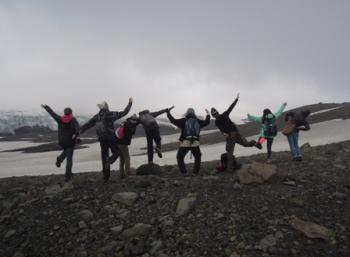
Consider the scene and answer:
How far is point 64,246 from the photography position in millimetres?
7609

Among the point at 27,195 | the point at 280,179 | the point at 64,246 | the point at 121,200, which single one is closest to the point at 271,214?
the point at 280,179

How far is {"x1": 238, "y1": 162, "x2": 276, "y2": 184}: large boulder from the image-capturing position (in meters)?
9.66

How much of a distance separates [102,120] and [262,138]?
6.82 m

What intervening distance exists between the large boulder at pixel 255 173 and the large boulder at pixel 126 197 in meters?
3.41

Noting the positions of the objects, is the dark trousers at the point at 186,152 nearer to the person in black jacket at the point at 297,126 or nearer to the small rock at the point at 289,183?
the small rock at the point at 289,183

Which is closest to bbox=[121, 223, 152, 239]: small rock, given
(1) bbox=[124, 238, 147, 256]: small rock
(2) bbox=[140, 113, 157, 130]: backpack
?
(1) bbox=[124, 238, 147, 256]: small rock

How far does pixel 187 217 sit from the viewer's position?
314 inches

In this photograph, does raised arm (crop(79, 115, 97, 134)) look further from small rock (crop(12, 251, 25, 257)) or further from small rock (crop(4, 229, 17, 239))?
small rock (crop(12, 251, 25, 257))

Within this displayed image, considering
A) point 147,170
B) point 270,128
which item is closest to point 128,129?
point 147,170

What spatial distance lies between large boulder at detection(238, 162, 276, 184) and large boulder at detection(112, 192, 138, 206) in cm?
341

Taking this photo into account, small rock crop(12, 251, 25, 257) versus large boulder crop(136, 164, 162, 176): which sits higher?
large boulder crop(136, 164, 162, 176)

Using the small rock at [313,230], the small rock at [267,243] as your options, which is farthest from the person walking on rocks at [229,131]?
the small rock at [267,243]

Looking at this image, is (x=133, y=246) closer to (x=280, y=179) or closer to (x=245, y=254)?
(x=245, y=254)

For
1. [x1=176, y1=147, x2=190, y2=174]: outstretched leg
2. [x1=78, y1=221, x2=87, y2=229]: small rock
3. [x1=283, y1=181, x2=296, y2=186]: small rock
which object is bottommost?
[x1=78, y1=221, x2=87, y2=229]: small rock
